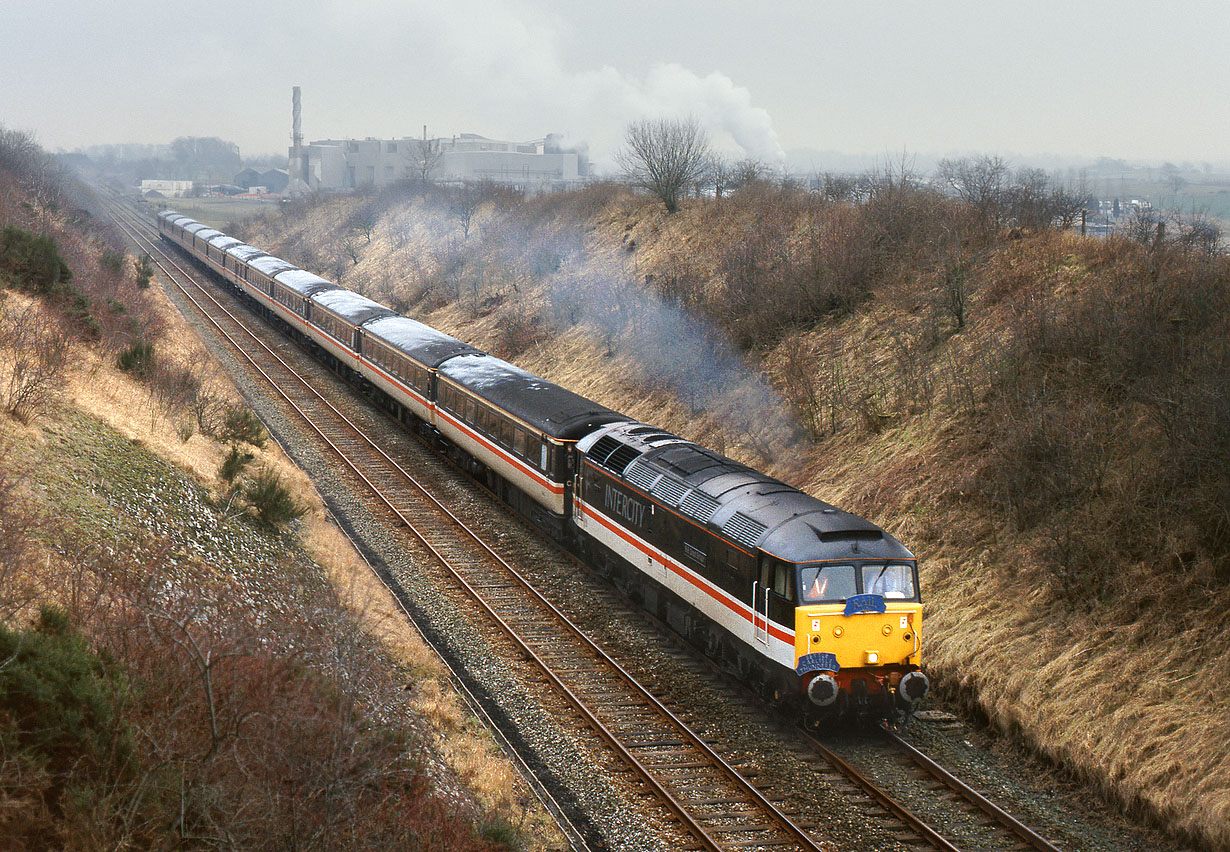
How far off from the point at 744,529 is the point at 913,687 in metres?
2.95

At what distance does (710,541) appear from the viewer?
1457 cm

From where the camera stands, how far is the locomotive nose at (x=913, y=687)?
13.0 meters

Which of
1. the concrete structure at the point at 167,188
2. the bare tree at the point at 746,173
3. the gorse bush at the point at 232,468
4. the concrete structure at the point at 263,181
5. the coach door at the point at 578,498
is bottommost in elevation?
the coach door at the point at 578,498

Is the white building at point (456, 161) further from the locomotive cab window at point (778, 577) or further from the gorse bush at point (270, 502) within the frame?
the locomotive cab window at point (778, 577)

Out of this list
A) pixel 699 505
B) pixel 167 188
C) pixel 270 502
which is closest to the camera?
pixel 699 505

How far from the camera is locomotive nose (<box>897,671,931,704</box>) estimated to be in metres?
13.0

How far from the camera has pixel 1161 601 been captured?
13.7 m

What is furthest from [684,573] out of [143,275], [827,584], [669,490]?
[143,275]

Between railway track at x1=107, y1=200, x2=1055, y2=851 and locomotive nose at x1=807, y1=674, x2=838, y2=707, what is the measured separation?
800 mm

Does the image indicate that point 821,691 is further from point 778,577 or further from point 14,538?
point 14,538

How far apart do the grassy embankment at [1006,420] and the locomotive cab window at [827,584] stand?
2897 millimetres

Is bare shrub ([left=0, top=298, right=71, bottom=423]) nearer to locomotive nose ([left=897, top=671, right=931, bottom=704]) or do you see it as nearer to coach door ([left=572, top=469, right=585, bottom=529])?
coach door ([left=572, top=469, right=585, bottom=529])

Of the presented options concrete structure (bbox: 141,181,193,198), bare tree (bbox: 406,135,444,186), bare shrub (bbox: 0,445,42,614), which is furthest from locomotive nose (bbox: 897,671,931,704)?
concrete structure (bbox: 141,181,193,198)

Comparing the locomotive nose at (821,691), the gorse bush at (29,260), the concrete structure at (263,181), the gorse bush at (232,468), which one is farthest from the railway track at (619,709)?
the concrete structure at (263,181)
